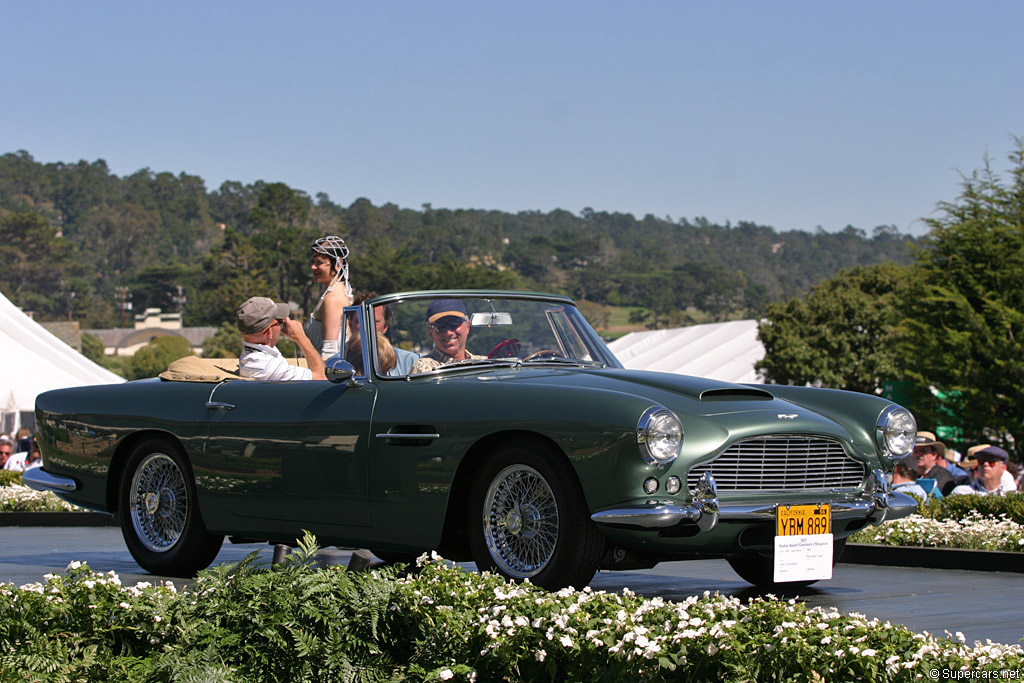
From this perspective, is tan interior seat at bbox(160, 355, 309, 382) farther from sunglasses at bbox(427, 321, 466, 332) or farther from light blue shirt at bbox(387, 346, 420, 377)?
sunglasses at bbox(427, 321, 466, 332)

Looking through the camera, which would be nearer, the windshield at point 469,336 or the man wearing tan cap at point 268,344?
the windshield at point 469,336

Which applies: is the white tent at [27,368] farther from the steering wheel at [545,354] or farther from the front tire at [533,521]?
the front tire at [533,521]

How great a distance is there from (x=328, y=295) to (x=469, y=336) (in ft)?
5.41

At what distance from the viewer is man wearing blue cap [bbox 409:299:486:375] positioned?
23.0 ft

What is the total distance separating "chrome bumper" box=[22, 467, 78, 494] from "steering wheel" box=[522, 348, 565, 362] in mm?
3155

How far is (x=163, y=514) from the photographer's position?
25.2ft

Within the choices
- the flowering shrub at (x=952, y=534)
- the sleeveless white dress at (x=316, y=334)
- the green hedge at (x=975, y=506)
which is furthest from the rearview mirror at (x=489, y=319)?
the green hedge at (x=975, y=506)

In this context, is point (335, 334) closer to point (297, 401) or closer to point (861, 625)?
point (297, 401)

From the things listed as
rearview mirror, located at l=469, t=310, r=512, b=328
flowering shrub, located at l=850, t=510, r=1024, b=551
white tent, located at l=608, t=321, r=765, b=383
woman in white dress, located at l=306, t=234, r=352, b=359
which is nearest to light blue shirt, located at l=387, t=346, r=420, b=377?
rearview mirror, located at l=469, t=310, r=512, b=328

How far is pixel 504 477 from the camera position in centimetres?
595

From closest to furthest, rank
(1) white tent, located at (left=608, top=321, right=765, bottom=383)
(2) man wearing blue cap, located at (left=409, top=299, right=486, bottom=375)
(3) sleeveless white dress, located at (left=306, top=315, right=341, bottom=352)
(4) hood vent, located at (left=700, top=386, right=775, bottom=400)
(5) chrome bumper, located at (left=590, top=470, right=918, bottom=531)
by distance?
(5) chrome bumper, located at (left=590, top=470, right=918, bottom=531)
(4) hood vent, located at (left=700, top=386, right=775, bottom=400)
(2) man wearing blue cap, located at (left=409, top=299, right=486, bottom=375)
(3) sleeveless white dress, located at (left=306, top=315, right=341, bottom=352)
(1) white tent, located at (left=608, top=321, right=765, bottom=383)

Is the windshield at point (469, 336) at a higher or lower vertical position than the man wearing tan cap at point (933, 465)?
higher

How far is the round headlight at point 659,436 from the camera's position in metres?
5.57

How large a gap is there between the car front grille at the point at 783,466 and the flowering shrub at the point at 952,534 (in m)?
2.53
